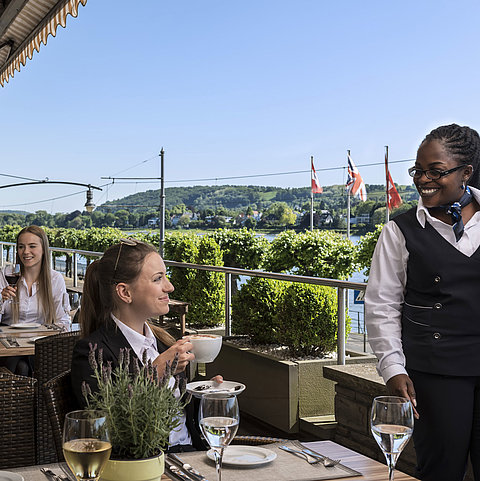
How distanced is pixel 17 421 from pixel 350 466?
128 centimetres

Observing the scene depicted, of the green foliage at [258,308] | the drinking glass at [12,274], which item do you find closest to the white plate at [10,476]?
the drinking glass at [12,274]

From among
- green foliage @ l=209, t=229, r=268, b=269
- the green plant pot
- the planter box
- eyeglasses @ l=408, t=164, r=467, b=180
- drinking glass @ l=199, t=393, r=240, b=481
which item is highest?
green foliage @ l=209, t=229, r=268, b=269

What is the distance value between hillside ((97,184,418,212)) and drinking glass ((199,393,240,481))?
51.9 meters

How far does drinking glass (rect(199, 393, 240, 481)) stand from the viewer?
129 centimetres

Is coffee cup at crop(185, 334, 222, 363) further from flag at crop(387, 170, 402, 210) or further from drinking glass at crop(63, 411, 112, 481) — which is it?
flag at crop(387, 170, 402, 210)

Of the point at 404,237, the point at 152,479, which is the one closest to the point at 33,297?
the point at 404,237

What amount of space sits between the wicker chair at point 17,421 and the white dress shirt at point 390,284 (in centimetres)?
119

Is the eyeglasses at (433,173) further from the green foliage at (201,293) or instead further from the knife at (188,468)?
the green foliage at (201,293)

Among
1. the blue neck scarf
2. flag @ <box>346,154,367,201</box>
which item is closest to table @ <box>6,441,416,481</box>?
the blue neck scarf

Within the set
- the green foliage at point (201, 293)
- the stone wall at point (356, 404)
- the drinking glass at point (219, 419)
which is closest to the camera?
the drinking glass at point (219, 419)

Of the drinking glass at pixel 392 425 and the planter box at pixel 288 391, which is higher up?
the drinking glass at pixel 392 425

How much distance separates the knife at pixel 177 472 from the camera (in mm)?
1418

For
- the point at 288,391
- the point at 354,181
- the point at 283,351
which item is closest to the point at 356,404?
the point at 288,391

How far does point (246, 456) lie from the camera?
157 centimetres
